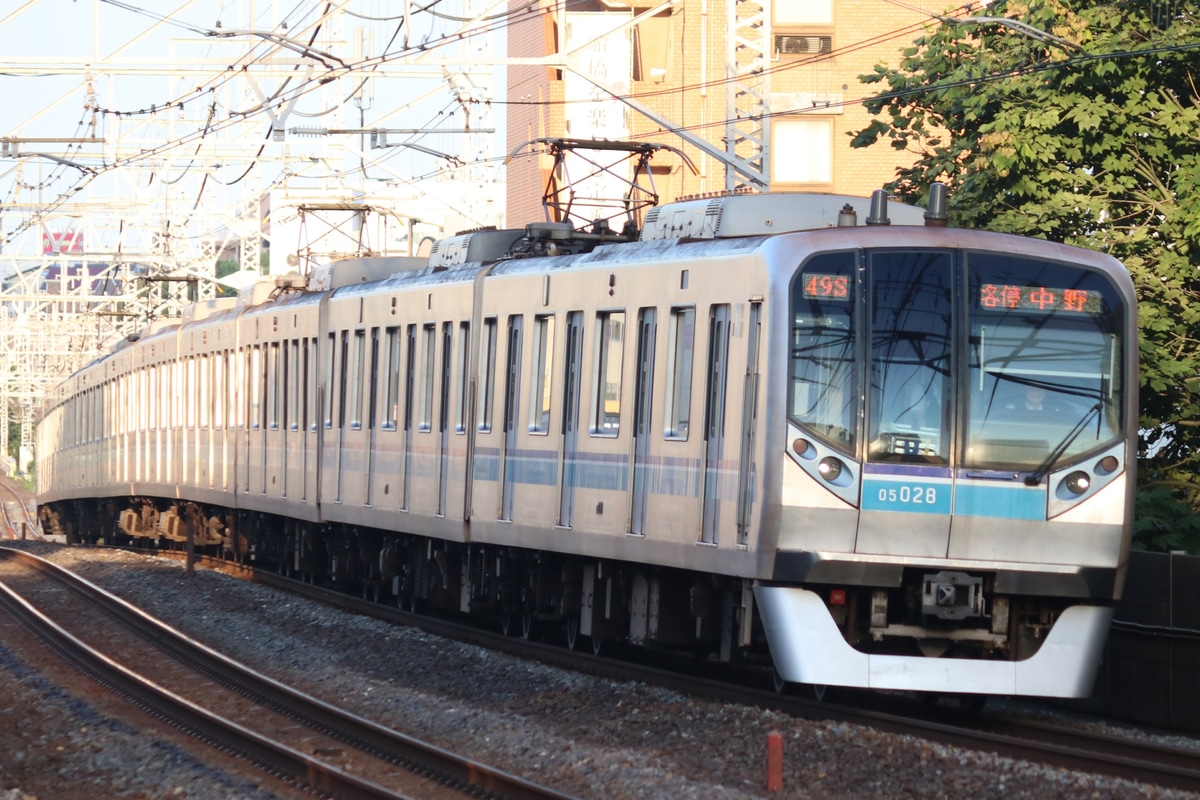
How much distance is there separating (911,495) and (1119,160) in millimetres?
6596

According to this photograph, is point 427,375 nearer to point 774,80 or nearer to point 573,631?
point 573,631

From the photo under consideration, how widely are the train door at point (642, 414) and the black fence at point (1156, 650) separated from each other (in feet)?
9.89

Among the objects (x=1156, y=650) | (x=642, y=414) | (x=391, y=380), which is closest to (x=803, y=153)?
(x=391, y=380)

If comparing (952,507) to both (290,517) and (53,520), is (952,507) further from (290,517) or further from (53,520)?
(53,520)

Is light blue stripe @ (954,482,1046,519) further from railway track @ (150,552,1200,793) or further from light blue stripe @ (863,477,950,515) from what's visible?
railway track @ (150,552,1200,793)

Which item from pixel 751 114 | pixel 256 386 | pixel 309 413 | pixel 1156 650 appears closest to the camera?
pixel 1156 650

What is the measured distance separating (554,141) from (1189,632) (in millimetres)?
7345

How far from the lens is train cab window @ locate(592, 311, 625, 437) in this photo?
12.8 metres

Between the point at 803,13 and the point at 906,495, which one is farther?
the point at 803,13

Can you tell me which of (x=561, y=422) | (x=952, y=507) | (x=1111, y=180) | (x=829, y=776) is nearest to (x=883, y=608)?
(x=952, y=507)

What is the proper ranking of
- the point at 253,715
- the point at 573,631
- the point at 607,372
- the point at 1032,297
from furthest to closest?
1. the point at 573,631
2. the point at 607,372
3. the point at 253,715
4. the point at 1032,297

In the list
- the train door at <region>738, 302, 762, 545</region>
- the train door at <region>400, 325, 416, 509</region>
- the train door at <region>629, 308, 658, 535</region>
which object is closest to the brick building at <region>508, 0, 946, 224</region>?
the train door at <region>400, 325, 416, 509</region>

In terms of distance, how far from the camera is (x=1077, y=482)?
34.7 feet

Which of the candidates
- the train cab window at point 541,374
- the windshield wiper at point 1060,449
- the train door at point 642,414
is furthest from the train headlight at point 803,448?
the train cab window at point 541,374
